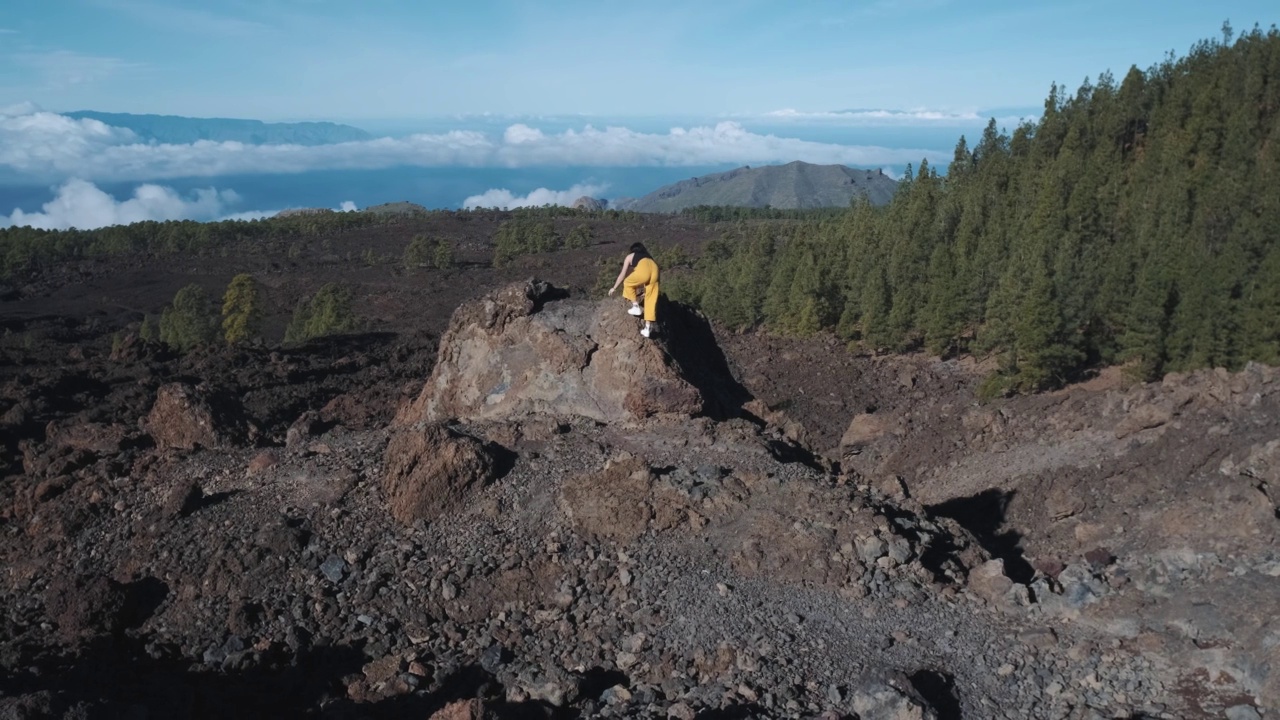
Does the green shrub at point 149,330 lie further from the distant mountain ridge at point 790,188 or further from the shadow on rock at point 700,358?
the distant mountain ridge at point 790,188

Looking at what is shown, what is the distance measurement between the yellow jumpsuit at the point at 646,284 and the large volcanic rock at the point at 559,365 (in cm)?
42

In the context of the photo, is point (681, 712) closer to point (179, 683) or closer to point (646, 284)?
point (179, 683)

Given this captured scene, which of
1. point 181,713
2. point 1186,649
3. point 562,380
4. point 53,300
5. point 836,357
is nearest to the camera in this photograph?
point 181,713

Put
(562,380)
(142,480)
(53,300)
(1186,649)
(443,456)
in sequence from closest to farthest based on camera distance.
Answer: (1186,649) → (443,456) → (142,480) → (562,380) → (53,300)

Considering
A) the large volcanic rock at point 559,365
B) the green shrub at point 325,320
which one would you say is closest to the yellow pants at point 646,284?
the large volcanic rock at point 559,365

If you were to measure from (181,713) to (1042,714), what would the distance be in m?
8.31

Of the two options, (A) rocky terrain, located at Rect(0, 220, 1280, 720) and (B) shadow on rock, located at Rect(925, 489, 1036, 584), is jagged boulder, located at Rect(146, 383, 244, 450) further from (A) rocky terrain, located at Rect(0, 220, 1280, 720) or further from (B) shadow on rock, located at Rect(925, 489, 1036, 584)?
(B) shadow on rock, located at Rect(925, 489, 1036, 584)

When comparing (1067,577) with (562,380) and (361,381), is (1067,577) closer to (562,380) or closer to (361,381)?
(562,380)

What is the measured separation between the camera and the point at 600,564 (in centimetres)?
1130

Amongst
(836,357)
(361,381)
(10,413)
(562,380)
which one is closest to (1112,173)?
(836,357)

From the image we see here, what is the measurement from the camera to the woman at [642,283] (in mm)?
15211

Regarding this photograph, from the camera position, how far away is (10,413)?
1112 inches

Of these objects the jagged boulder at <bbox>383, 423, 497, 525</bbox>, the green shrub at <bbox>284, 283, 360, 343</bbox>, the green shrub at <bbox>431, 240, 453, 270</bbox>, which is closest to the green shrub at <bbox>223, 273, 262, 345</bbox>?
the green shrub at <bbox>284, 283, 360, 343</bbox>

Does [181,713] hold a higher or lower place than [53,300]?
higher
